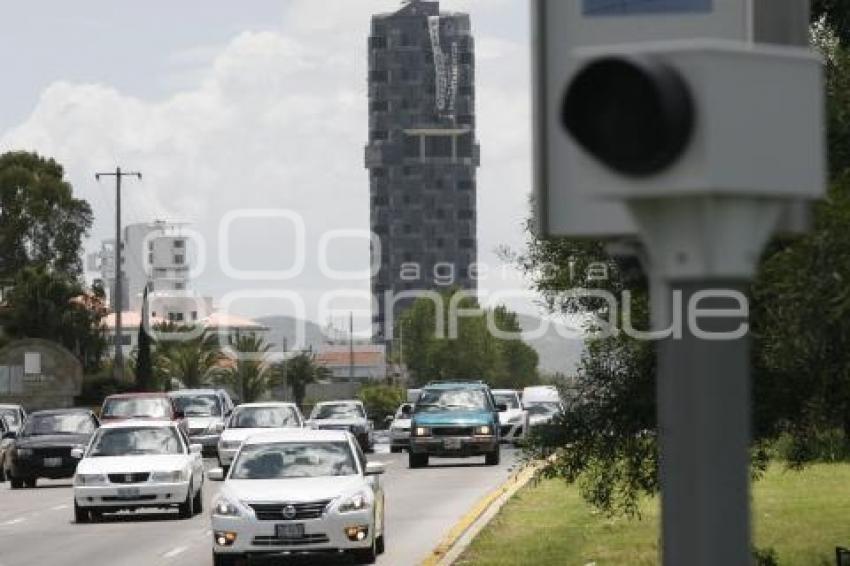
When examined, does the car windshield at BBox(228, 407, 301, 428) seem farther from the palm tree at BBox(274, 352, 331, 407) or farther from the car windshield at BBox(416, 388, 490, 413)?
the palm tree at BBox(274, 352, 331, 407)

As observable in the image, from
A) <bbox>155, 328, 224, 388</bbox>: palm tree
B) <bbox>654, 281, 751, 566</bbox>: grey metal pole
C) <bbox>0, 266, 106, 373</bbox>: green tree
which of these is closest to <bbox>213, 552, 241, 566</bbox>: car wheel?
<bbox>654, 281, 751, 566</bbox>: grey metal pole

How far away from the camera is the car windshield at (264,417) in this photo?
4888 cm

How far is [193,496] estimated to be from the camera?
33.3 m

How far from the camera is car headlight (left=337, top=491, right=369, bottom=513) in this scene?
898 inches

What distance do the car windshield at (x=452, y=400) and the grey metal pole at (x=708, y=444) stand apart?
146 ft

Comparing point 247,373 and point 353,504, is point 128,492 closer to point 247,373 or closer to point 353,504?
point 353,504

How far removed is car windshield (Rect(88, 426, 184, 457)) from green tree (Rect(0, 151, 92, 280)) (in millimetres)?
70995

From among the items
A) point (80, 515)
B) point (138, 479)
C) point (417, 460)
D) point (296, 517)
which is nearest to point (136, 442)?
point (138, 479)

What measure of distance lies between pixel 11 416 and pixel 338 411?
8.55 m

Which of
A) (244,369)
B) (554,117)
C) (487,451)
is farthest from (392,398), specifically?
(554,117)

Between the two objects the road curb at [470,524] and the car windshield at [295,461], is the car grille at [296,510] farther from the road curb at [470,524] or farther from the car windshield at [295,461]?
the road curb at [470,524]

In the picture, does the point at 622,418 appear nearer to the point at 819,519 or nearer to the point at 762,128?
the point at 819,519

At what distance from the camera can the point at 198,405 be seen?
58.9 metres

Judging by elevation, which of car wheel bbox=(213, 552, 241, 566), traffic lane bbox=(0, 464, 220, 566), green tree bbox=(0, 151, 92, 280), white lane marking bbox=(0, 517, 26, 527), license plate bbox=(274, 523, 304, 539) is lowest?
white lane marking bbox=(0, 517, 26, 527)
